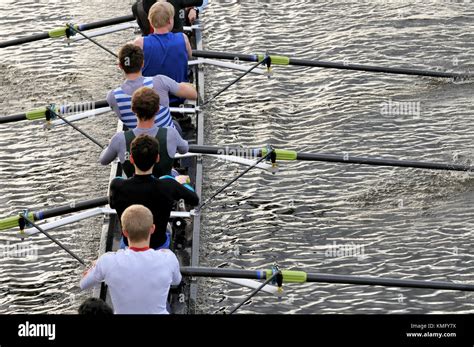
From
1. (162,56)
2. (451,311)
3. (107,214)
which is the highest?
(162,56)

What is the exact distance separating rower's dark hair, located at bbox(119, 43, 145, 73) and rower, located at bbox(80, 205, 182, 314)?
2.22m

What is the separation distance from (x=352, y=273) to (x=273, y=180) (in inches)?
77.0

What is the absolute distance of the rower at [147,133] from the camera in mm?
8672

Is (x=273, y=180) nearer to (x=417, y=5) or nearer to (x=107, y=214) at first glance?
(x=107, y=214)

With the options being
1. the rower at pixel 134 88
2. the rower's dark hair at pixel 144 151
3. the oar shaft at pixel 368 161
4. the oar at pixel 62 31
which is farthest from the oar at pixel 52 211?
the oar at pixel 62 31

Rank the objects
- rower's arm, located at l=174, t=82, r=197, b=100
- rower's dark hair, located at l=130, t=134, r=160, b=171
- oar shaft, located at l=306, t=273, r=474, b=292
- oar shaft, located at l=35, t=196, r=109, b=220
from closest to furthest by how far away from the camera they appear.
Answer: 1. rower's dark hair, located at l=130, t=134, r=160, b=171
2. oar shaft, located at l=306, t=273, r=474, b=292
3. oar shaft, located at l=35, t=196, r=109, b=220
4. rower's arm, located at l=174, t=82, r=197, b=100

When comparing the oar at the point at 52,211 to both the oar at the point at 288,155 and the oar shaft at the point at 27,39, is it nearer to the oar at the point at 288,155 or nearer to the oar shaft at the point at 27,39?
the oar at the point at 288,155

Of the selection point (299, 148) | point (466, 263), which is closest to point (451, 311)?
point (466, 263)

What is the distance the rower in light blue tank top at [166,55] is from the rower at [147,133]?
6.01 ft

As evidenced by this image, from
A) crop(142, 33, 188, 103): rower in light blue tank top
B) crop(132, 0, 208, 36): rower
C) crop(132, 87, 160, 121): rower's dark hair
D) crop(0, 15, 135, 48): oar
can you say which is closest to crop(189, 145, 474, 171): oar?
crop(142, 33, 188, 103): rower in light blue tank top

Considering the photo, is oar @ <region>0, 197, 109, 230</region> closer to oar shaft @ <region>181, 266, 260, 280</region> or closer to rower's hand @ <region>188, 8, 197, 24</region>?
oar shaft @ <region>181, 266, 260, 280</region>

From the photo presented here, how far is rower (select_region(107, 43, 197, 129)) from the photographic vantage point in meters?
9.40
